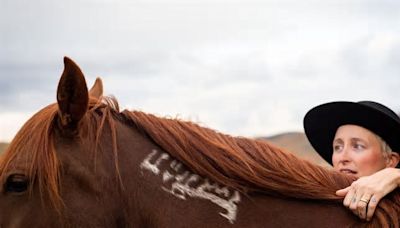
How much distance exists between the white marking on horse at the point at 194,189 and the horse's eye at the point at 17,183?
57cm

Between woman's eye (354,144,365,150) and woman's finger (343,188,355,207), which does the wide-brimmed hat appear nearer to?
woman's eye (354,144,365,150)

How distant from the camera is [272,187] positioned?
294 centimetres

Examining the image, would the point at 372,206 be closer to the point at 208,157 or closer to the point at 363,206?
the point at 363,206

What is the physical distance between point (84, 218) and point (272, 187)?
944 millimetres

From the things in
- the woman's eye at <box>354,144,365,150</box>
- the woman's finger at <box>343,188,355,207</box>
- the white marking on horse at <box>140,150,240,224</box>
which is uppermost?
the woman's eye at <box>354,144,365,150</box>

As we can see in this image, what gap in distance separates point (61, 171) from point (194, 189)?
2.17 feet

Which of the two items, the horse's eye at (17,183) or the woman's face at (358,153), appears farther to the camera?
the woman's face at (358,153)

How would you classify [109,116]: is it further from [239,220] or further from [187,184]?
[239,220]

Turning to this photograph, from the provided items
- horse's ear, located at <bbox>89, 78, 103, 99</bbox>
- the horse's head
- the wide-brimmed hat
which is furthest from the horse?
the wide-brimmed hat

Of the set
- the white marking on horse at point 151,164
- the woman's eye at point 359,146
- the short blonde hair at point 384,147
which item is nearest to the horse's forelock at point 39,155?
the white marking on horse at point 151,164

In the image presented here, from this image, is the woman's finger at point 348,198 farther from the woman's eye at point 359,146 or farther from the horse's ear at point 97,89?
the horse's ear at point 97,89

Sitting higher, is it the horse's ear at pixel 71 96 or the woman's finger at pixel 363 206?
the horse's ear at pixel 71 96

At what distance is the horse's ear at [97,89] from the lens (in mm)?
→ 3439

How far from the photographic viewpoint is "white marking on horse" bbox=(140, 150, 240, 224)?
289cm
